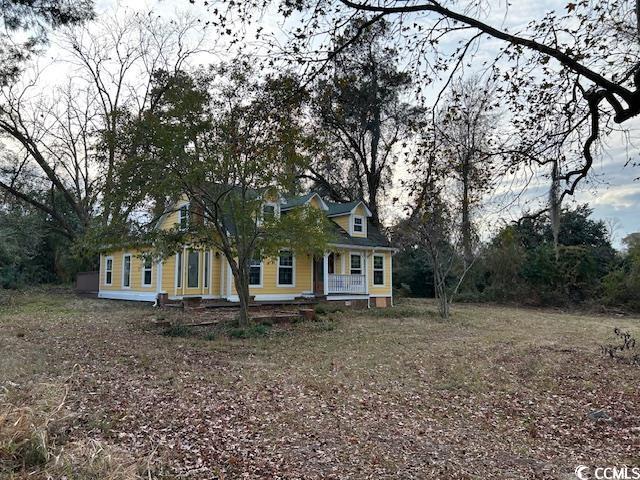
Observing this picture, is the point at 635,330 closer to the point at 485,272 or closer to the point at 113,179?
the point at 485,272

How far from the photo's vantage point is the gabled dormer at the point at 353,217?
20906 millimetres

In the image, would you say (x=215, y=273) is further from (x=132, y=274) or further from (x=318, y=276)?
(x=318, y=276)

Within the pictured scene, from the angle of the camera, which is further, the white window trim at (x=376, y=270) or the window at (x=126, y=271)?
the white window trim at (x=376, y=270)

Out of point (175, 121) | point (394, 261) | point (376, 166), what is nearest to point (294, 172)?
point (175, 121)

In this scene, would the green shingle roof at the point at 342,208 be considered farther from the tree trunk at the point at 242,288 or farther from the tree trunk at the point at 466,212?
the tree trunk at the point at 242,288

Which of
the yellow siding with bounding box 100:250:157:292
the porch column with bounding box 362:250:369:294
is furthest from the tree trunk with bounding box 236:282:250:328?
the porch column with bounding box 362:250:369:294

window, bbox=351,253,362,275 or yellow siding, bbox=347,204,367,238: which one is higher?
yellow siding, bbox=347,204,367,238

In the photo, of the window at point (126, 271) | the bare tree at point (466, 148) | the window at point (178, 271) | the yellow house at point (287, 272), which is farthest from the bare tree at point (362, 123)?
the window at point (126, 271)

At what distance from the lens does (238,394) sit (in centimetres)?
632

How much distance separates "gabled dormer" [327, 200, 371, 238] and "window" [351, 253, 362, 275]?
38.5 inches

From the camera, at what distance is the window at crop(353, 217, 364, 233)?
2111cm

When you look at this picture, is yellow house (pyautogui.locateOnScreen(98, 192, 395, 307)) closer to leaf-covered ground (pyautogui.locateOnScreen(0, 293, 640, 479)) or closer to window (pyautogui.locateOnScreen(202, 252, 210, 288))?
window (pyautogui.locateOnScreen(202, 252, 210, 288))

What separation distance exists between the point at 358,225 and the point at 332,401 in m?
15.5

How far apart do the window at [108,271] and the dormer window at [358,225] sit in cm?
1124
